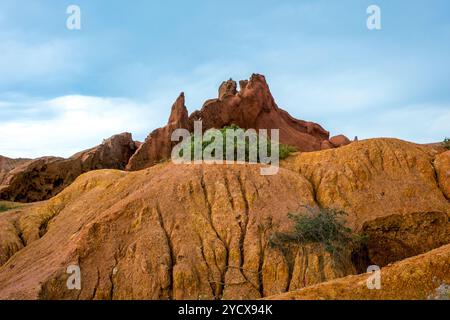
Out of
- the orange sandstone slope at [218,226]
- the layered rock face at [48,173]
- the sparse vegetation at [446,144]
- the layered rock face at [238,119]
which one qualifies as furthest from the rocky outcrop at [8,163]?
the sparse vegetation at [446,144]

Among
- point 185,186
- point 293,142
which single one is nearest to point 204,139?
point 185,186

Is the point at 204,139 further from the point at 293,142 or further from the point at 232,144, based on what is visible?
the point at 293,142

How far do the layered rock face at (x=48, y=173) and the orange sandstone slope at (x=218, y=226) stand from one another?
17.1 metres

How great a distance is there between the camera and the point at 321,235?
18.9 meters

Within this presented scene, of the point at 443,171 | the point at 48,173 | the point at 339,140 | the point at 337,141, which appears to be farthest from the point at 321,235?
the point at 339,140

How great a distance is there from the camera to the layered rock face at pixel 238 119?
40.2 metres

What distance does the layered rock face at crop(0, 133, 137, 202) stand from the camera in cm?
4116

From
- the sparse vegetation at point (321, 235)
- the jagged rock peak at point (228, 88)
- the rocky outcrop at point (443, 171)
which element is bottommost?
the sparse vegetation at point (321, 235)

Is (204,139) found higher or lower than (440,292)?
higher

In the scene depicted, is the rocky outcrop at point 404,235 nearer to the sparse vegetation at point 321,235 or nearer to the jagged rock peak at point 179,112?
the sparse vegetation at point 321,235

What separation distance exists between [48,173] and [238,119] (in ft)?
50.6

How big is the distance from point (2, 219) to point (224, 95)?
22517mm

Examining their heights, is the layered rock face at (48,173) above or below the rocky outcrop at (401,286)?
above

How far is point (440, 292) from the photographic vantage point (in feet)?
38.0
